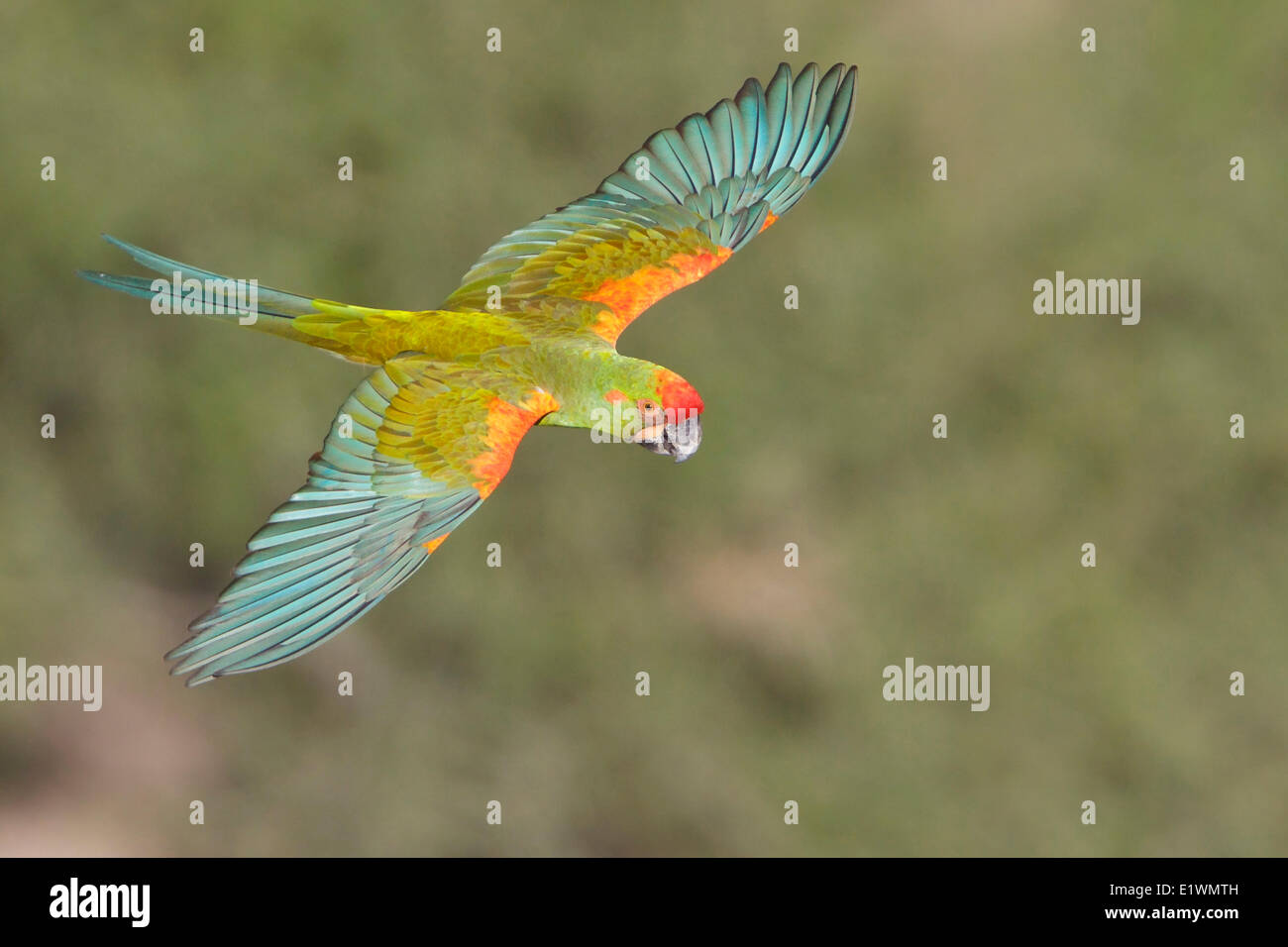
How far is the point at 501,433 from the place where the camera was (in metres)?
3.74

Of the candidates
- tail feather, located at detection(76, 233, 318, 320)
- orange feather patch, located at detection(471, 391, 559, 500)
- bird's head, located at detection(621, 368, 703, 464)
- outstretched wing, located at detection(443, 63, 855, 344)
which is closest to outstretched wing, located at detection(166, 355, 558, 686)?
orange feather patch, located at detection(471, 391, 559, 500)

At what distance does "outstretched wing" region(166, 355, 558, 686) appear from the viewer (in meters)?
3.25

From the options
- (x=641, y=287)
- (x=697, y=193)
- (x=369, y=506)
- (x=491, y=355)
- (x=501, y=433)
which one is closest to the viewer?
(x=369, y=506)

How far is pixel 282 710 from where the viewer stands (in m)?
7.56

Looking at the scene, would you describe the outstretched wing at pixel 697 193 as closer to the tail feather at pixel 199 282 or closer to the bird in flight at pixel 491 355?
the bird in flight at pixel 491 355

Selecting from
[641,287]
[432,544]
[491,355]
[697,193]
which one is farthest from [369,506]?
[697,193]

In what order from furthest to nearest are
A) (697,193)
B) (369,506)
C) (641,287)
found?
(697,193)
(641,287)
(369,506)

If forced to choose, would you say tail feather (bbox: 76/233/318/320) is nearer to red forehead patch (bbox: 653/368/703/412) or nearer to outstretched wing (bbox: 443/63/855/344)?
outstretched wing (bbox: 443/63/855/344)

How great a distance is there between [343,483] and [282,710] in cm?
439

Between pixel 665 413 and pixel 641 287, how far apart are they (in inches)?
31.6

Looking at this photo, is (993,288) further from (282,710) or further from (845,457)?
(282,710)

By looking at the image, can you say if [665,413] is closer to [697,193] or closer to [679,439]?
[679,439]

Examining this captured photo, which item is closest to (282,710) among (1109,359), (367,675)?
(367,675)

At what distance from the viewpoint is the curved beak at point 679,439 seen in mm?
3783
